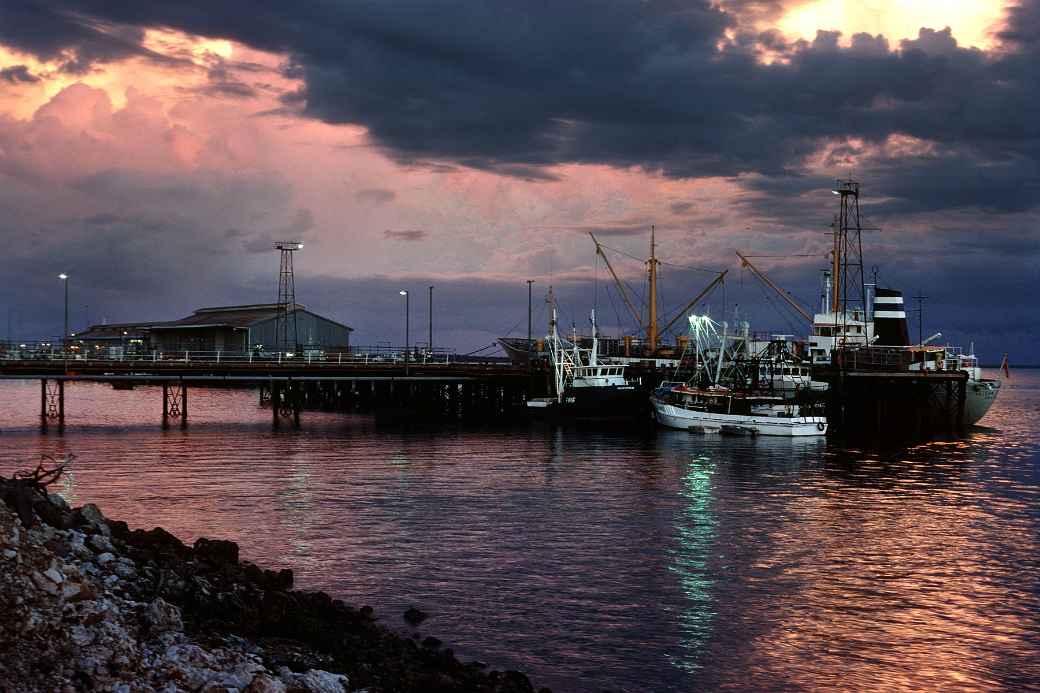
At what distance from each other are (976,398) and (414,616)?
9141cm

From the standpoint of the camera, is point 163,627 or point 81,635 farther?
point 163,627

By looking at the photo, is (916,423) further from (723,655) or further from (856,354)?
(723,655)

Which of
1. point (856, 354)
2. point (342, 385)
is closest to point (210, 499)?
point (856, 354)

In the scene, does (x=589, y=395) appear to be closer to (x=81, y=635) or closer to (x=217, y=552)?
(x=217, y=552)

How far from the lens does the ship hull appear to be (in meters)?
102

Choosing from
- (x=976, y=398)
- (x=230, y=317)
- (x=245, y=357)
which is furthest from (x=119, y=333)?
(x=976, y=398)

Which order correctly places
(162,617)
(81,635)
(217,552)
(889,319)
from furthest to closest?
(889,319)
(217,552)
(162,617)
(81,635)

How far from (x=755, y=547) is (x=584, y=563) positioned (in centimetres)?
724

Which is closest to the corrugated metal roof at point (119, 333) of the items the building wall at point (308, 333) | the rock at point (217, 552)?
the building wall at point (308, 333)

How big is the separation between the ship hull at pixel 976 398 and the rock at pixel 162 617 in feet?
320

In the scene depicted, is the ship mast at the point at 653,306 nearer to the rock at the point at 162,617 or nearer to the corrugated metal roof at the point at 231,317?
the corrugated metal roof at the point at 231,317

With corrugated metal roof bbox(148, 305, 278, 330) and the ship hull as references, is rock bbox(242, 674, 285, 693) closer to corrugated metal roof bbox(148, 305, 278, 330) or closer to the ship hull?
the ship hull

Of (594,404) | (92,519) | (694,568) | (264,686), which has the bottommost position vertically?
(694,568)

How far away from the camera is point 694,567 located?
3272 cm
